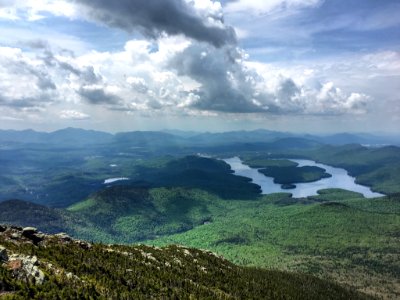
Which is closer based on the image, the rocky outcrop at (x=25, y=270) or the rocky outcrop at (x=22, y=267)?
the rocky outcrop at (x=25, y=270)

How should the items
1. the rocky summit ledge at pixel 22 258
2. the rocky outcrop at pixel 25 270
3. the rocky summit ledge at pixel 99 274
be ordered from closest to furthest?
the rocky outcrop at pixel 25 270
the rocky summit ledge at pixel 99 274
the rocky summit ledge at pixel 22 258

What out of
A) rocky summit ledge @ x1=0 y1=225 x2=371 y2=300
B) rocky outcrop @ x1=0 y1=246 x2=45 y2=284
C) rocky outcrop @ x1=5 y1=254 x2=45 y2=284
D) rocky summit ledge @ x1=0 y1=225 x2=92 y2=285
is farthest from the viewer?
rocky summit ledge @ x1=0 y1=225 x2=92 y2=285

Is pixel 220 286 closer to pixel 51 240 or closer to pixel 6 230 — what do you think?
pixel 51 240

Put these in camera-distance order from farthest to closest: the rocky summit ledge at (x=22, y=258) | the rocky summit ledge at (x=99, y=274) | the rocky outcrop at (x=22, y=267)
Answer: the rocky summit ledge at (x=22, y=258)
the rocky summit ledge at (x=99, y=274)
the rocky outcrop at (x=22, y=267)

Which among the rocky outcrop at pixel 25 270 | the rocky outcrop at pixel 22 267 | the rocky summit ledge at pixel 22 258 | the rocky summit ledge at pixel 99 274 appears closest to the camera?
the rocky outcrop at pixel 25 270

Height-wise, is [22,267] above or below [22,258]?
below

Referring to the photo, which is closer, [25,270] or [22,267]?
[25,270]

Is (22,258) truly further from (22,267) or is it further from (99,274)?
(99,274)

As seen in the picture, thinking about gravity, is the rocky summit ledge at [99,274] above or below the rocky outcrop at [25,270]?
below

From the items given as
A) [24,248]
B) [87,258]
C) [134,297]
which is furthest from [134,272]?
[24,248]

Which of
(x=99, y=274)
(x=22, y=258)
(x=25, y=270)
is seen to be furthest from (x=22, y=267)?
(x=99, y=274)

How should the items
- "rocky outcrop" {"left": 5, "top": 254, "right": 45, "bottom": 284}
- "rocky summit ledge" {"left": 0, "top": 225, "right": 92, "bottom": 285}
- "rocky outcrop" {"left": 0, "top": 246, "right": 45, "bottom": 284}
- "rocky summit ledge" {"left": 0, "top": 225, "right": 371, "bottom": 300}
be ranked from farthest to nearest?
"rocky summit ledge" {"left": 0, "top": 225, "right": 92, "bottom": 285}
"rocky summit ledge" {"left": 0, "top": 225, "right": 371, "bottom": 300}
"rocky outcrop" {"left": 0, "top": 246, "right": 45, "bottom": 284}
"rocky outcrop" {"left": 5, "top": 254, "right": 45, "bottom": 284}
